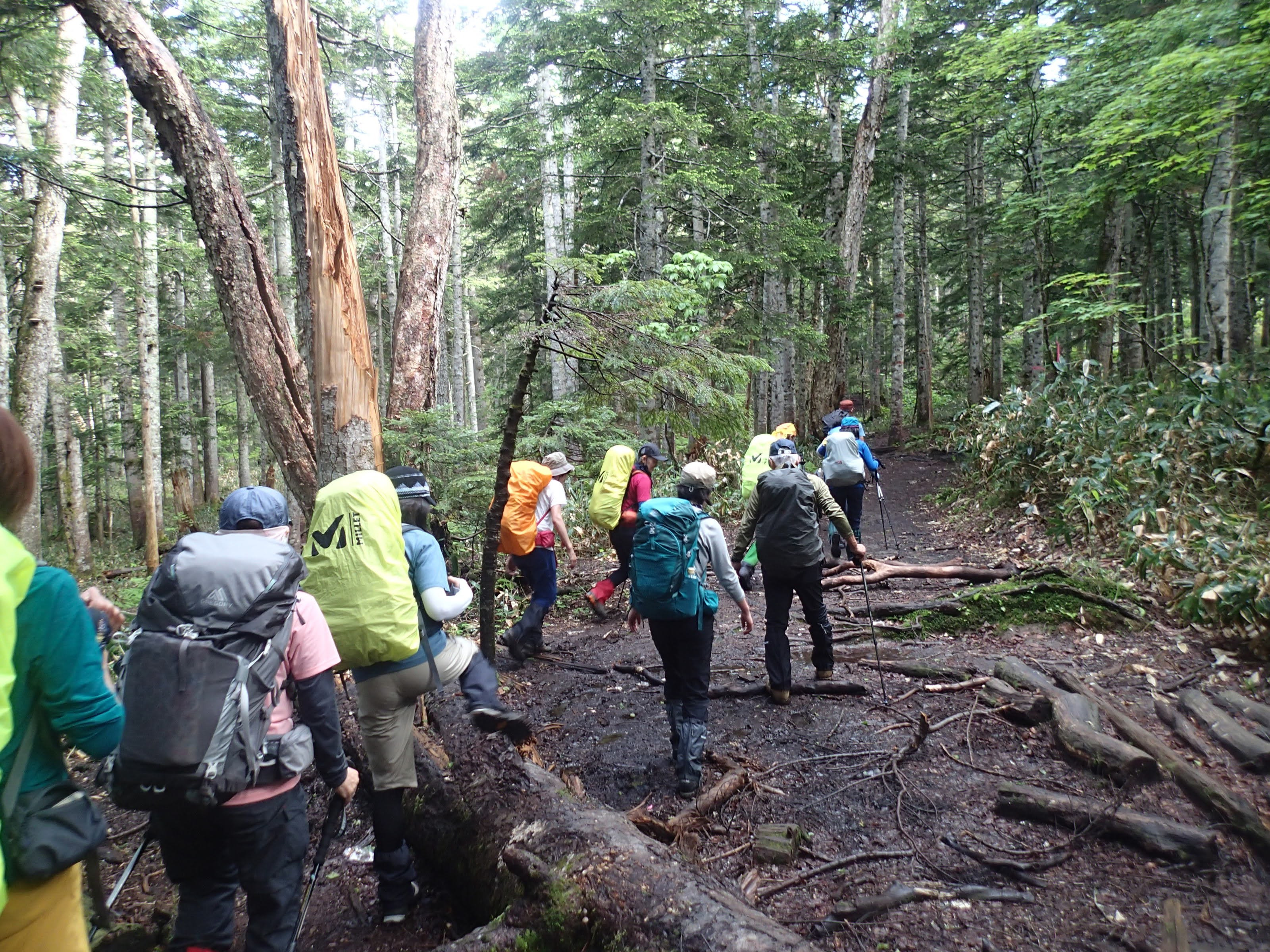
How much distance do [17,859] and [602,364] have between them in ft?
14.1

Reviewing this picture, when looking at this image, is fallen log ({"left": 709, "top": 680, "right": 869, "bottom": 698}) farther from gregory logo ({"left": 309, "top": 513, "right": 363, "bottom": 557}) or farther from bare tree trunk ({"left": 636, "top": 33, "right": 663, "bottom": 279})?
bare tree trunk ({"left": 636, "top": 33, "right": 663, "bottom": 279})

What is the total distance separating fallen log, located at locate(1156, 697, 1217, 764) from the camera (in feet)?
14.7

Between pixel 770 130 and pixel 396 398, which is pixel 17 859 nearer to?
pixel 396 398

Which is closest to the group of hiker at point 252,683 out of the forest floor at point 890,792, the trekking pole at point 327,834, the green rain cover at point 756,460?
the trekking pole at point 327,834

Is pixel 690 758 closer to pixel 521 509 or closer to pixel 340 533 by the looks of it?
pixel 340 533

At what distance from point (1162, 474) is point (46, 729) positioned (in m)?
11.1

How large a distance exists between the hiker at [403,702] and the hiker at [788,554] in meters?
2.74

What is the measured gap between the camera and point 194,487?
24812mm

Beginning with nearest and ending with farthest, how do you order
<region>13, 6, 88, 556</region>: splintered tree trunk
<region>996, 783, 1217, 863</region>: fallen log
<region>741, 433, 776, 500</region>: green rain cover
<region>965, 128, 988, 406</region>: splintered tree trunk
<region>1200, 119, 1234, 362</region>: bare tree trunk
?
<region>996, 783, 1217, 863</region>: fallen log < <region>741, 433, 776, 500</region>: green rain cover < <region>1200, 119, 1234, 362</region>: bare tree trunk < <region>13, 6, 88, 556</region>: splintered tree trunk < <region>965, 128, 988, 406</region>: splintered tree trunk

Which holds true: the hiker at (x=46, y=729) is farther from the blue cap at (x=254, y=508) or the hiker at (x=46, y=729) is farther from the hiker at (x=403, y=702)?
the hiker at (x=403, y=702)

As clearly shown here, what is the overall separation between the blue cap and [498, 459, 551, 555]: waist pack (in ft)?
12.6

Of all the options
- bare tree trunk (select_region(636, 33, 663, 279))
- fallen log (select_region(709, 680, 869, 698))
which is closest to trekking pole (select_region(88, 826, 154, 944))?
fallen log (select_region(709, 680, 869, 698))

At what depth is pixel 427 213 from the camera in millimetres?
6715

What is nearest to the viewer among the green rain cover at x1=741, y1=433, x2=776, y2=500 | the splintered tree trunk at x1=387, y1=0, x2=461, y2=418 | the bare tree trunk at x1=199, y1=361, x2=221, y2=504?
the splintered tree trunk at x1=387, y1=0, x2=461, y2=418
